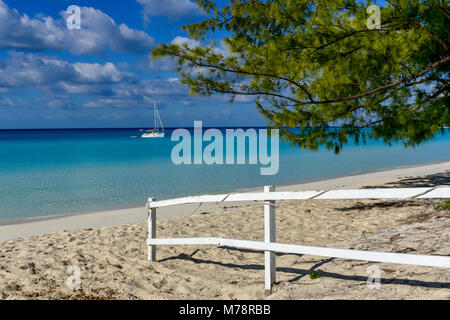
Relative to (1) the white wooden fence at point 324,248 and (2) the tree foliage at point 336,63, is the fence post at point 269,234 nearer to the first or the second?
(1) the white wooden fence at point 324,248

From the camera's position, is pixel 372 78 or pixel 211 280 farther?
pixel 372 78

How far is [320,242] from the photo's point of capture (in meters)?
7.04

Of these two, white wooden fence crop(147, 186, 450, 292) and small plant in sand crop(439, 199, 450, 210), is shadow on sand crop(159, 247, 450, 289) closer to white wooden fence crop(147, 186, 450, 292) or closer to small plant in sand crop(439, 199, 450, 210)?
white wooden fence crop(147, 186, 450, 292)

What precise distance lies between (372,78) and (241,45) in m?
2.70

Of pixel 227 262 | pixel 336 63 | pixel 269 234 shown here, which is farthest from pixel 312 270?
pixel 336 63

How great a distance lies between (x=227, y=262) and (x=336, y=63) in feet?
13.5

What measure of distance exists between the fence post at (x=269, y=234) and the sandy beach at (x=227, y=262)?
4.4 inches

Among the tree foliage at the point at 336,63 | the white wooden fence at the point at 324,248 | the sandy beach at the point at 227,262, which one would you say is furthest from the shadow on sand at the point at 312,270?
the tree foliage at the point at 336,63

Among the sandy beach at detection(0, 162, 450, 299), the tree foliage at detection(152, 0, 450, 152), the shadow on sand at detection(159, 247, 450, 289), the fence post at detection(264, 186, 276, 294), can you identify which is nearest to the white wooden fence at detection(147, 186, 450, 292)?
the fence post at detection(264, 186, 276, 294)

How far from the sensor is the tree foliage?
6500 millimetres

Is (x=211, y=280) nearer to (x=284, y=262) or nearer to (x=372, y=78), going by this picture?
(x=284, y=262)

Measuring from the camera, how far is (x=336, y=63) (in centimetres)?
723

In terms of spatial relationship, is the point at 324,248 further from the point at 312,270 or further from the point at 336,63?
the point at 336,63
